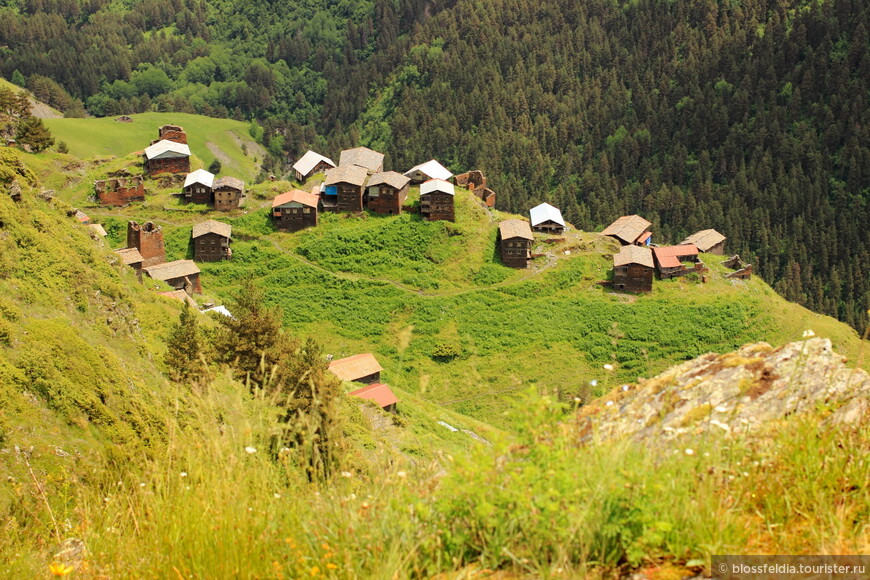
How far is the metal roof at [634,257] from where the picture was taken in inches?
2707

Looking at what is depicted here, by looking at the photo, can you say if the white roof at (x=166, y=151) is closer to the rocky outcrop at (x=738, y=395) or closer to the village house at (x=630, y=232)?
the village house at (x=630, y=232)

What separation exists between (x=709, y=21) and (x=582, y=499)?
175631mm

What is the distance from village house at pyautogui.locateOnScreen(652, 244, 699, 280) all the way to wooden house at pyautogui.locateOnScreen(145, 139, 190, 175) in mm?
49255

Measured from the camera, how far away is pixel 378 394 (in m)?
44.3

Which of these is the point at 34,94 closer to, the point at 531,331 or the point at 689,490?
the point at 531,331

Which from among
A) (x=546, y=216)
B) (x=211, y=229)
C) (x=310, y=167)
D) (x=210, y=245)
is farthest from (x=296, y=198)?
(x=546, y=216)

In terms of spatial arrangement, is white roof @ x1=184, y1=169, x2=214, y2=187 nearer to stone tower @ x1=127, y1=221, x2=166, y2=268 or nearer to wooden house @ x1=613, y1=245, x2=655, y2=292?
stone tower @ x1=127, y1=221, x2=166, y2=268

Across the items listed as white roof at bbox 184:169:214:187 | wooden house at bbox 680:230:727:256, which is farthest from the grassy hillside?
wooden house at bbox 680:230:727:256

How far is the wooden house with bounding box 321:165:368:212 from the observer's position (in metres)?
75.4

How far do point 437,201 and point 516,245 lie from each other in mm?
9249

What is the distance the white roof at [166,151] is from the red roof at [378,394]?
155 feet

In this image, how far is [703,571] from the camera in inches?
287

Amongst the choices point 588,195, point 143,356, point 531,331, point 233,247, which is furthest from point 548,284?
point 588,195

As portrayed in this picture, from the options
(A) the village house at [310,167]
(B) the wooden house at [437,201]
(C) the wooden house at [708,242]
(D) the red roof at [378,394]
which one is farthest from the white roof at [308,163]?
(D) the red roof at [378,394]
